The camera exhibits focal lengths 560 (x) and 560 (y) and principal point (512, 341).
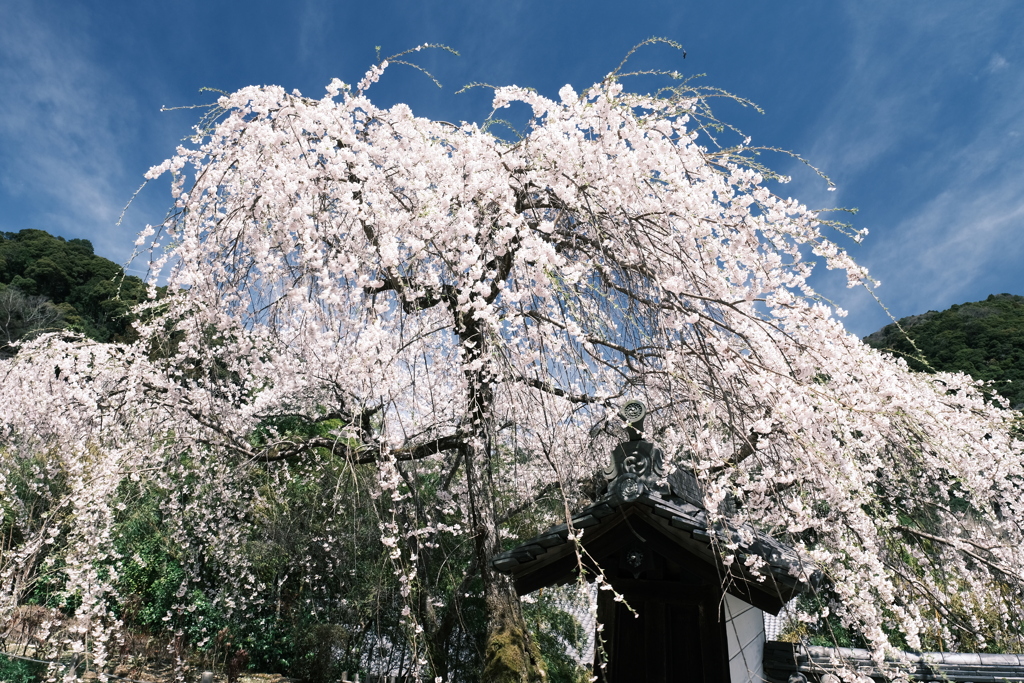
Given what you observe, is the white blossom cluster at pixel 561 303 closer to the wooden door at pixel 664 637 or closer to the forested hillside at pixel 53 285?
the wooden door at pixel 664 637

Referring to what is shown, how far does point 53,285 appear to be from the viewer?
30.0 metres

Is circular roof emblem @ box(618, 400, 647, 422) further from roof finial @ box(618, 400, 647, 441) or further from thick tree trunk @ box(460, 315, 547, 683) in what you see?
thick tree trunk @ box(460, 315, 547, 683)

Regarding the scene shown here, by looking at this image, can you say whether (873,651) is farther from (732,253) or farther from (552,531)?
(732,253)

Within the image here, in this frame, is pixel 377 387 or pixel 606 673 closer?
pixel 606 673

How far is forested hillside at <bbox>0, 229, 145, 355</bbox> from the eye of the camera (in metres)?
25.3

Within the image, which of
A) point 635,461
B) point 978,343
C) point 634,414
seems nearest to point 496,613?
point 635,461

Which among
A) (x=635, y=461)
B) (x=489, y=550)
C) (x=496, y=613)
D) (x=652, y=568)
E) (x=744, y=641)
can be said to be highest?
(x=635, y=461)

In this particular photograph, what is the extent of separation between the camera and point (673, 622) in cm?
286

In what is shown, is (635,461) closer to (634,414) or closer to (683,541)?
(634,414)

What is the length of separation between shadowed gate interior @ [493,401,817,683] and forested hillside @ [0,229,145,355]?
2836 centimetres

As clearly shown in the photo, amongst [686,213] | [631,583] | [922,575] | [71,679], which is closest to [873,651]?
[631,583]

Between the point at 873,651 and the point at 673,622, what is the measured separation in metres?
1.08

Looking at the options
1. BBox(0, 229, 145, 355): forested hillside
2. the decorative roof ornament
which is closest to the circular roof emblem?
the decorative roof ornament

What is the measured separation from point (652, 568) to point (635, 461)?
21.1 inches
